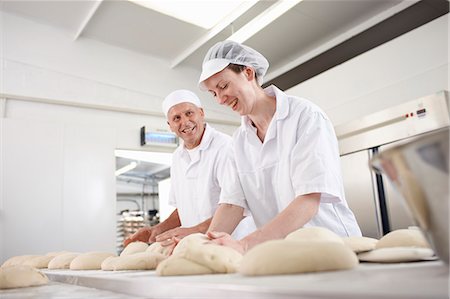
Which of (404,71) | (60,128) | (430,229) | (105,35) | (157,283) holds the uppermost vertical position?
(105,35)

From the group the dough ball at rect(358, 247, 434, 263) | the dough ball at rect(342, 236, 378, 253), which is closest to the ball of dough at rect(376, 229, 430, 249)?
the dough ball at rect(342, 236, 378, 253)

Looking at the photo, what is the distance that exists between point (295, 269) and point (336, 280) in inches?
5.4

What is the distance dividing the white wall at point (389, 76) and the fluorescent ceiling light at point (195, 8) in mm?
1141

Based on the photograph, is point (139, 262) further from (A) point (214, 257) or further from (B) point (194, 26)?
(B) point (194, 26)

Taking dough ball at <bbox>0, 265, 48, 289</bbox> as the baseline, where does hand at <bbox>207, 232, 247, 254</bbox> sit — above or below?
above

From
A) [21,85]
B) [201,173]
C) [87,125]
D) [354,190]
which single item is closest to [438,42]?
[354,190]

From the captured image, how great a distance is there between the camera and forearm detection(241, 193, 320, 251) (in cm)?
116

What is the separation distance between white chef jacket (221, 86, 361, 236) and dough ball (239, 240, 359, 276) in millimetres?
557

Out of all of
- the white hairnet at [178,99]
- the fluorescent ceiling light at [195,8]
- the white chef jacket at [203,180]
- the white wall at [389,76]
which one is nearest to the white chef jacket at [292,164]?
the white chef jacket at [203,180]

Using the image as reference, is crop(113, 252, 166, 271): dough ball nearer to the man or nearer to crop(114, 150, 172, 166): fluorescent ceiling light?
the man

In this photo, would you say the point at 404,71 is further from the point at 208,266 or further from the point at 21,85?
the point at 21,85

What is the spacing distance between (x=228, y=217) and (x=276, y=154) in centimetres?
36

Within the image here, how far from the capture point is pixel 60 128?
3.27 metres

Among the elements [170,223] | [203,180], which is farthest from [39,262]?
[203,180]
